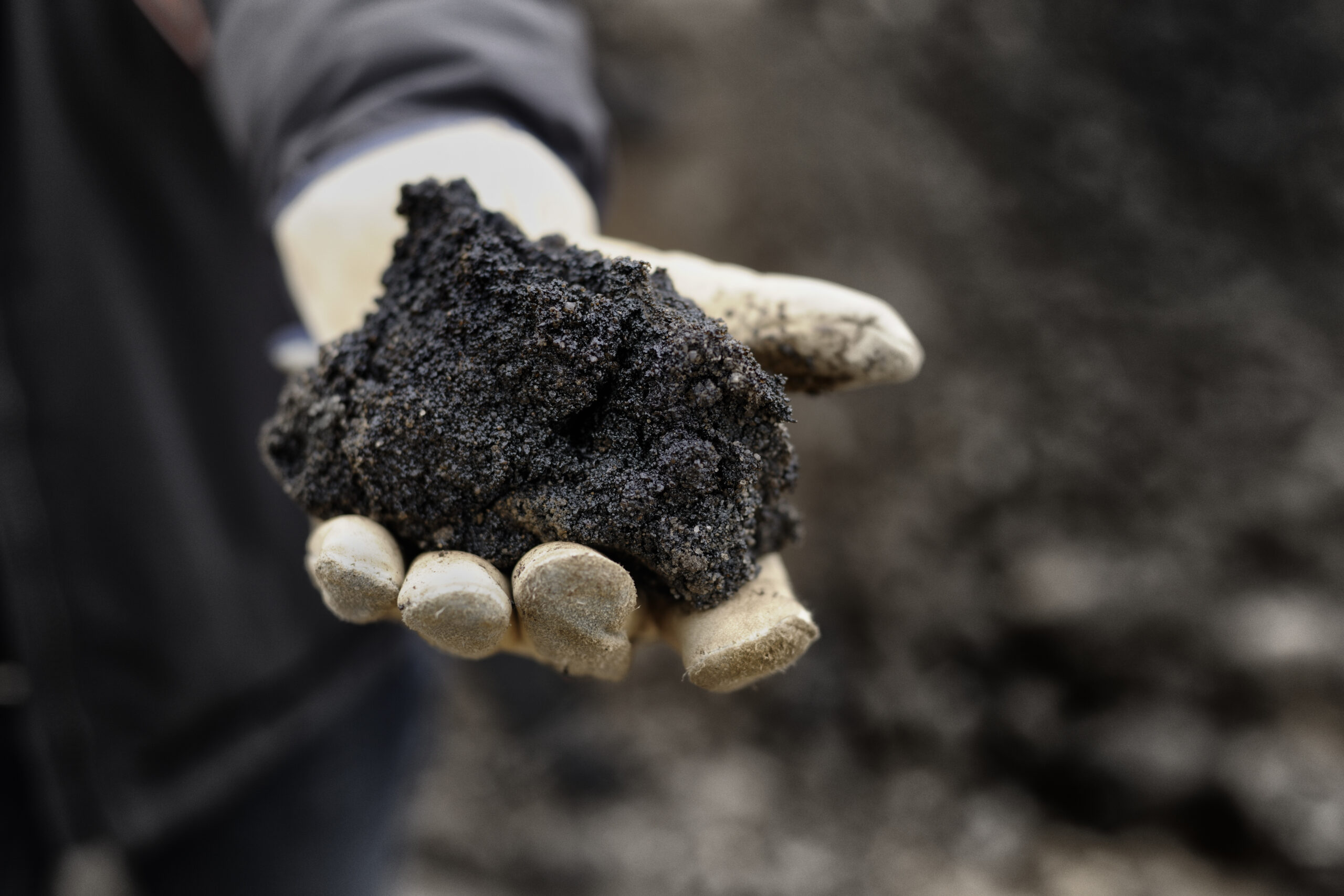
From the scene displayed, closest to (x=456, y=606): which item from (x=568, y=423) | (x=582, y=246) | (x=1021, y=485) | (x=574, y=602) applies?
(x=574, y=602)

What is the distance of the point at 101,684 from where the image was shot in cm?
153

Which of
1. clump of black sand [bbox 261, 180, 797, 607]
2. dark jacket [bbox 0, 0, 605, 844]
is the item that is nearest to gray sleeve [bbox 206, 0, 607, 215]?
dark jacket [bbox 0, 0, 605, 844]

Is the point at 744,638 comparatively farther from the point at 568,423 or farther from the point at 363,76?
the point at 363,76

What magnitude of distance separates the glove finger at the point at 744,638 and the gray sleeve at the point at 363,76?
89cm

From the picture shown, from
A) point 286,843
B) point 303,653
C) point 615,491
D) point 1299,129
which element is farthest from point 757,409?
point 1299,129

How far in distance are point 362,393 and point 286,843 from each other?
125cm

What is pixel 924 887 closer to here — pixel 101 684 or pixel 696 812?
pixel 696 812

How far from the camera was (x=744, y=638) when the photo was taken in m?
0.85

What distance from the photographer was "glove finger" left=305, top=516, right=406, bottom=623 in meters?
0.84

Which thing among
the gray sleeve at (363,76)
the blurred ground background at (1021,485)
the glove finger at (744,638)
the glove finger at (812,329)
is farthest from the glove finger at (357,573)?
the blurred ground background at (1021,485)

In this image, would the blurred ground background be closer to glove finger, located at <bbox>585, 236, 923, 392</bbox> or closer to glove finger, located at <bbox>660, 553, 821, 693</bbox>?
glove finger, located at <bbox>585, 236, 923, 392</bbox>

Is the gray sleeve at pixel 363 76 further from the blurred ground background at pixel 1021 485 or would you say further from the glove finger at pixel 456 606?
the blurred ground background at pixel 1021 485

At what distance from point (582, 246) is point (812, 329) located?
12.2 inches

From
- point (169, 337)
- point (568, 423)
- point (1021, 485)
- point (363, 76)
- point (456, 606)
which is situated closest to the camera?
point (456, 606)
